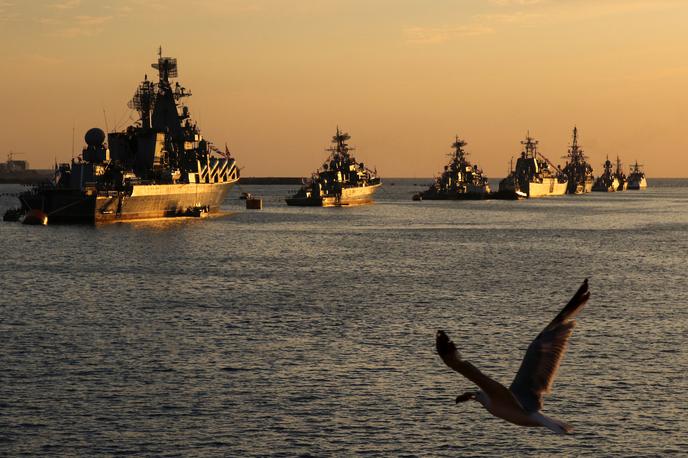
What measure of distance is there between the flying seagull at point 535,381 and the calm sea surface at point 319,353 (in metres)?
13.7

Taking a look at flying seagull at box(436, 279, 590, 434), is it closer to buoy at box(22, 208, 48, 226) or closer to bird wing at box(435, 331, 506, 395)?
bird wing at box(435, 331, 506, 395)

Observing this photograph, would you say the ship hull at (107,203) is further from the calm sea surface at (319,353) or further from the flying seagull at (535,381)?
the flying seagull at (535,381)

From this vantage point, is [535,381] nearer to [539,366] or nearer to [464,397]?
[539,366]

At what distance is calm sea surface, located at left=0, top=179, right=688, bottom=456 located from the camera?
31141 mm

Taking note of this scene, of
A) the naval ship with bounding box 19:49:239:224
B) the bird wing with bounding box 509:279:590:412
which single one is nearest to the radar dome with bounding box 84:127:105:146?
the naval ship with bounding box 19:49:239:224

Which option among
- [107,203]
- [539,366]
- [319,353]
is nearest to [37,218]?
[107,203]

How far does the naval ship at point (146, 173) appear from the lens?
141 metres

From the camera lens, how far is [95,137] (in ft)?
487

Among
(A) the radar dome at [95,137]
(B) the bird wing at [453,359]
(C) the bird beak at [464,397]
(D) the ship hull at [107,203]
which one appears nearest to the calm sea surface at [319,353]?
(C) the bird beak at [464,397]

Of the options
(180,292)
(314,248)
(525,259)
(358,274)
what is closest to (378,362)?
(180,292)

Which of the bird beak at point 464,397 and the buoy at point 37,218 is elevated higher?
the bird beak at point 464,397

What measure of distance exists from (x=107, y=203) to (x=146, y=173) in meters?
14.3

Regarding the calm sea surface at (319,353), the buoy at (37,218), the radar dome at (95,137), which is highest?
the radar dome at (95,137)

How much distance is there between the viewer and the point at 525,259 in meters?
97.4
